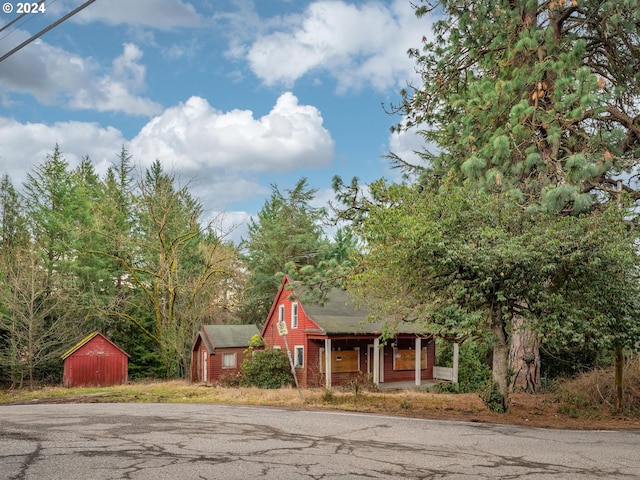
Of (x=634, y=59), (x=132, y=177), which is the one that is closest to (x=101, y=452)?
(x=634, y=59)

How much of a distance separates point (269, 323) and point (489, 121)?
1915cm

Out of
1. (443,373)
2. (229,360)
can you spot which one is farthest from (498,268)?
(229,360)

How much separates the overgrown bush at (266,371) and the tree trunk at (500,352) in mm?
13554

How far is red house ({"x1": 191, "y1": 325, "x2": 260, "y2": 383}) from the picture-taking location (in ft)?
103

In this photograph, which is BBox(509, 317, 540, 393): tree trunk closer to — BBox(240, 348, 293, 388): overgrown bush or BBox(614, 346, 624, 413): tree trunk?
BBox(614, 346, 624, 413): tree trunk

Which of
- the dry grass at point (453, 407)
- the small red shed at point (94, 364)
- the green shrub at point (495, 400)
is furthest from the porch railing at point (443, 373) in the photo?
the small red shed at point (94, 364)

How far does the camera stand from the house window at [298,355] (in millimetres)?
28062

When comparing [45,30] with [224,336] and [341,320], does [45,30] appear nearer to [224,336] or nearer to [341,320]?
[341,320]

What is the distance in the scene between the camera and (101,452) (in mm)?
8008

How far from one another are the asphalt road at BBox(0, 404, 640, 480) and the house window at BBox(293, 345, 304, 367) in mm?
15784

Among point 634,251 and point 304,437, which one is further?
point 634,251

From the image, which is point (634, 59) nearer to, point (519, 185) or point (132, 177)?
point (519, 185)

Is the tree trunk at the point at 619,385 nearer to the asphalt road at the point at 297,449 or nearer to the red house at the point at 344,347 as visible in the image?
the asphalt road at the point at 297,449

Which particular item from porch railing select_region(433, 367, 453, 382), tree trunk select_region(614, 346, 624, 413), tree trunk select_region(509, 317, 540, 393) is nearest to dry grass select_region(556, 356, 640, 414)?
tree trunk select_region(614, 346, 624, 413)
